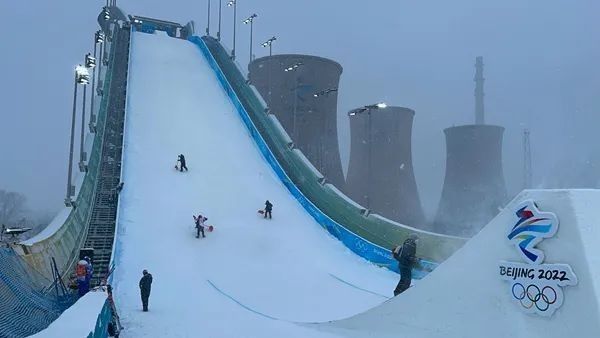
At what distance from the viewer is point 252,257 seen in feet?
54.4

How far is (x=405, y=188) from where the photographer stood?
3969 centimetres

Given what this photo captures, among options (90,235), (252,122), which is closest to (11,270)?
(90,235)

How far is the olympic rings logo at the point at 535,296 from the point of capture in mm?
5547

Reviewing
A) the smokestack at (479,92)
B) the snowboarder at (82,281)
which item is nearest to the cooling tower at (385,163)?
the snowboarder at (82,281)

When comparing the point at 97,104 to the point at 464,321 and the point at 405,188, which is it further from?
the point at 464,321

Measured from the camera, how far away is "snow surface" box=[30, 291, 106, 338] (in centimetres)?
455

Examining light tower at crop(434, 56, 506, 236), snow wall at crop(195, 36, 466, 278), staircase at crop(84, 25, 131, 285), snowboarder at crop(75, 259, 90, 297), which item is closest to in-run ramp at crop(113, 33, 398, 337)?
snow wall at crop(195, 36, 466, 278)

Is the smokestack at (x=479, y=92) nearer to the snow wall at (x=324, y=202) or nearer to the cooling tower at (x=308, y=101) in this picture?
the cooling tower at (x=308, y=101)

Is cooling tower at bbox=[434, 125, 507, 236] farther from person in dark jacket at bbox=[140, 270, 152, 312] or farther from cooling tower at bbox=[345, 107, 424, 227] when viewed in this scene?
person in dark jacket at bbox=[140, 270, 152, 312]

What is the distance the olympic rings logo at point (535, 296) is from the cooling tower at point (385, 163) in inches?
1235

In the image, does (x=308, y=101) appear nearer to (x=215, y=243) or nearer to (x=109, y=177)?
(x=109, y=177)

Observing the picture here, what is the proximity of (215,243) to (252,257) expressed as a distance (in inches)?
60.2

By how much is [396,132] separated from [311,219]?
64.7 ft

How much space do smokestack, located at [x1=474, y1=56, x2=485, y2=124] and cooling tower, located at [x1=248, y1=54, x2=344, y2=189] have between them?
1616 inches
